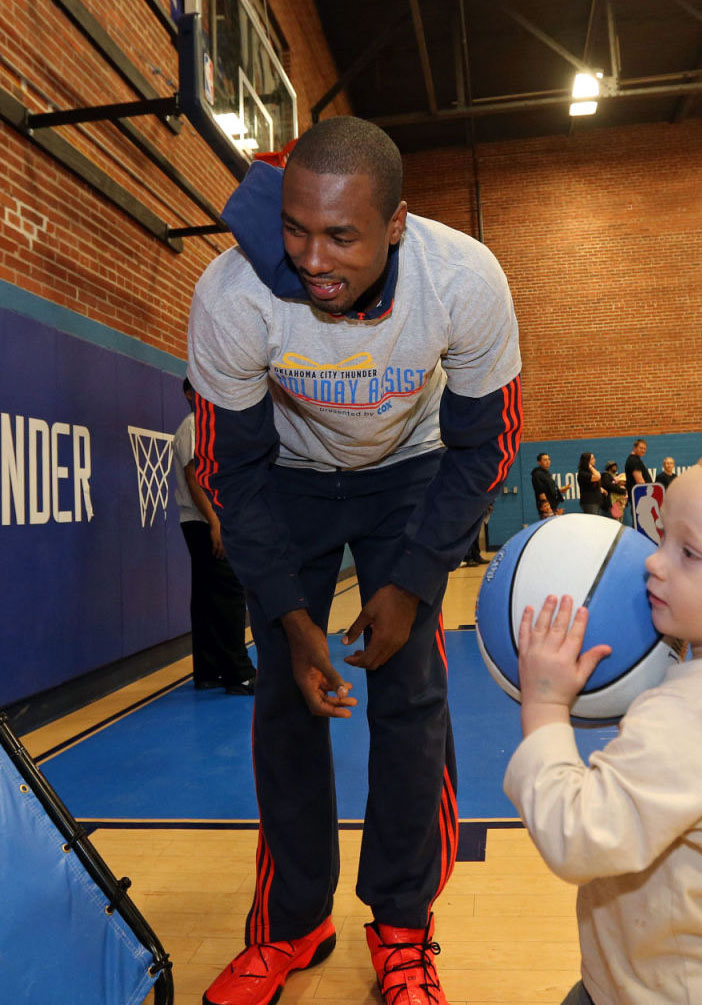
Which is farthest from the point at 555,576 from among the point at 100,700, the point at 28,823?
the point at 100,700

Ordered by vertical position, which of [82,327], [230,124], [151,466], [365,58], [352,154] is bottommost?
[151,466]

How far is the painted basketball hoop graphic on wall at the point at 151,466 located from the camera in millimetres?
5141

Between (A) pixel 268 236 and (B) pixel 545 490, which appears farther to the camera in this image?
(B) pixel 545 490

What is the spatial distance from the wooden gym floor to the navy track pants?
138mm

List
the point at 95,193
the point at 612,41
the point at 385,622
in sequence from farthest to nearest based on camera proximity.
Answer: the point at 612,41 → the point at 95,193 → the point at 385,622

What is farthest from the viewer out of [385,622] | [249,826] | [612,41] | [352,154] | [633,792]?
[612,41]

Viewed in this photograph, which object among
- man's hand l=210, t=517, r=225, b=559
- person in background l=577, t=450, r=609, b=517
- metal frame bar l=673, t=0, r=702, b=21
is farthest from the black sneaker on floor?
metal frame bar l=673, t=0, r=702, b=21

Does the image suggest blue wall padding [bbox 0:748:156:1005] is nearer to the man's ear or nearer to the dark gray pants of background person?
the man's ear

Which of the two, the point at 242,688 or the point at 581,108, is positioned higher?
the point at 581,108

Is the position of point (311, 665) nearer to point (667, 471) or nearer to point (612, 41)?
point (612, 41)

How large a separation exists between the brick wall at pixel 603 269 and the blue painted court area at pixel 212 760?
10.1 meters

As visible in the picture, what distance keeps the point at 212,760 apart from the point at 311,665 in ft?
5.89

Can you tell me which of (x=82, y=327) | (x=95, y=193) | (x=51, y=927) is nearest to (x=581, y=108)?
(x=95, y=193)

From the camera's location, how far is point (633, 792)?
33.5 inches
